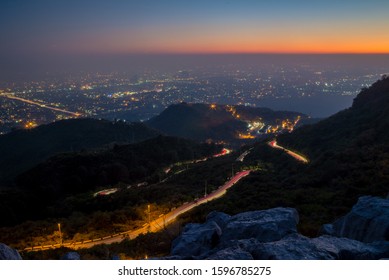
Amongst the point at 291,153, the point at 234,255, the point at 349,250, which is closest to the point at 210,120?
the point at 291,153

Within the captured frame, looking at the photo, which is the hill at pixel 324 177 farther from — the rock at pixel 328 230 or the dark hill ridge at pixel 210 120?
the dark hill ridge at pixel 210 120

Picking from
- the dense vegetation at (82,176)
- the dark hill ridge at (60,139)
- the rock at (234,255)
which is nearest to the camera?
the rock at (234,255)

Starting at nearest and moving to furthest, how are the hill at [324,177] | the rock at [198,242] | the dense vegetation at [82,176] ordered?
the rock at [198,242], the hill at [324,177], the dense vegetation at [82,176]

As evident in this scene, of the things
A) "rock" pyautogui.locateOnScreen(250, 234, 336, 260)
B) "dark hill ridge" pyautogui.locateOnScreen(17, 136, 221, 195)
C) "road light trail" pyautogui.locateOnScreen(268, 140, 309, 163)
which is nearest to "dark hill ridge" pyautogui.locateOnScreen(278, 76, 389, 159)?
"road light trail" pyautogui.locateOnScreen(268, 140, 309, 163)

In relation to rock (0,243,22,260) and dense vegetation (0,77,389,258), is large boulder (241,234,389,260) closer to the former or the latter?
rock (0,243,22,260)

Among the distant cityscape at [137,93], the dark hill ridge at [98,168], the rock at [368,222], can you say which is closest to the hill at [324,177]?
the rock at [368,222]
